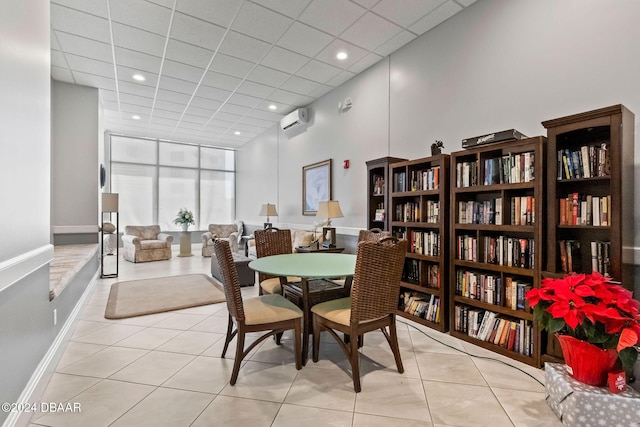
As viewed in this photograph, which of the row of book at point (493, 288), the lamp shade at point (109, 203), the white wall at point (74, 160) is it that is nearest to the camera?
the row of book at point (493, 288)

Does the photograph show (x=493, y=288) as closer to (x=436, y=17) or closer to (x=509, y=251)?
(x=509, y=251)

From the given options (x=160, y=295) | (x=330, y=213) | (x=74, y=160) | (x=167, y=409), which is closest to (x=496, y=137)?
(x=330, y=213)

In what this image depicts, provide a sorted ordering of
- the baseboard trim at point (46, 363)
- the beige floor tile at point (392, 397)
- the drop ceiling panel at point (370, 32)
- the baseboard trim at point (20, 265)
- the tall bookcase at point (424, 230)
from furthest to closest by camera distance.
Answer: the drop ceiling panel at point (370, 32)
the tall bookcase at point (424, 230)
the beige floor tile at point (392, 397)
the baseboard trim at point (46, 363)
the baseboard trim at point (20, 265)

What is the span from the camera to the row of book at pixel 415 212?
3.00 metres

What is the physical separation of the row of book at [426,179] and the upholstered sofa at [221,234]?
16.8ft

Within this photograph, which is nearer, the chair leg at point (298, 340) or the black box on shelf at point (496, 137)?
the chair leg at point (298, 340)

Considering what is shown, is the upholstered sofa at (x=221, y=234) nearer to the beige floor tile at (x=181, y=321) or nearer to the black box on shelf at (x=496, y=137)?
the beige floor tile at (x=181, y=321)

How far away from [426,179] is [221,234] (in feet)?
21.1

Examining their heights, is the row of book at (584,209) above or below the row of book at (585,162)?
below

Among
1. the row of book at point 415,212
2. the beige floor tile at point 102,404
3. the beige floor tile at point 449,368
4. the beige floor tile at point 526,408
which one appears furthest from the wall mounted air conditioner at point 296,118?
the beige floor tile at point 526,408

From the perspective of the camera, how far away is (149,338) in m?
2.71

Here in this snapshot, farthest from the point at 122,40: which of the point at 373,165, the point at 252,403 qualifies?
the point at 252,403

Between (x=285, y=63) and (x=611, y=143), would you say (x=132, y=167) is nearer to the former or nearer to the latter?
(x=285, y=63)

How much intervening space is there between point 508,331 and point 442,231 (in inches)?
37.9
